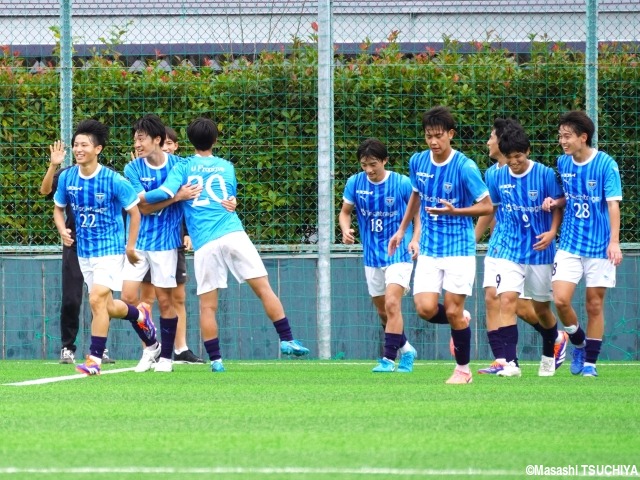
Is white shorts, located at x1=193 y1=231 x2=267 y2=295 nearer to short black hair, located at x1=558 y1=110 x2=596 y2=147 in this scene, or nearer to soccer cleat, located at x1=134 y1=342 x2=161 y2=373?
soccer cleat, located at x1=134 y1=342 x2=161 y2=373

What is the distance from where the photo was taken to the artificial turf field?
531 cm

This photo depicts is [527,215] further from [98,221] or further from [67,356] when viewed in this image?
[67,356]

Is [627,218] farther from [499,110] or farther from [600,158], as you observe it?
[600,158]

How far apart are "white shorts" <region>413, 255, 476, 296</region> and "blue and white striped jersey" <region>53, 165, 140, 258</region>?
231 cm

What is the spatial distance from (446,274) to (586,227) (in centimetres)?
126

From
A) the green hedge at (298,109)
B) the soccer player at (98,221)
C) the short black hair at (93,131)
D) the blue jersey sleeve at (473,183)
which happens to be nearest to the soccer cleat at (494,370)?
the blue jersey sleeve at (473,183)

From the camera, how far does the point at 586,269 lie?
10.3 m

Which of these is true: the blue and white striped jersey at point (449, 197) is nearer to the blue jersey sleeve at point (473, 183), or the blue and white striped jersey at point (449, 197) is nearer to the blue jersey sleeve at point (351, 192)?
the blue jersey sleeve at point (473, 183)

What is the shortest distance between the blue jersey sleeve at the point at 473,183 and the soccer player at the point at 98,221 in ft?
8.33

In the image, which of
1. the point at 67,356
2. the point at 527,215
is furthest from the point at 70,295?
the point at 527,215

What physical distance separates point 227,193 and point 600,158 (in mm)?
2948

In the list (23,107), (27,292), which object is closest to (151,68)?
(23,107)

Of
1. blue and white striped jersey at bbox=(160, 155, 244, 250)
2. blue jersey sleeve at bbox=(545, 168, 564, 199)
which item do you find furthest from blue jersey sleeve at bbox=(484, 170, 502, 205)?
blue and white striped jersey at bbox=(160, 155, 244, 250)

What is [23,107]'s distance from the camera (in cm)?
1418
